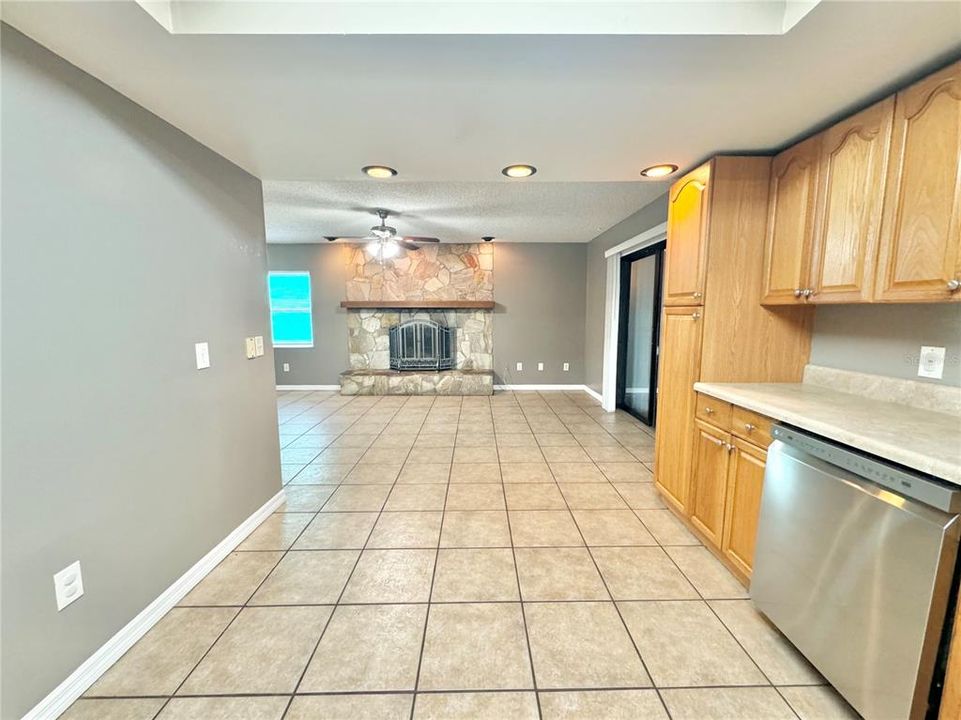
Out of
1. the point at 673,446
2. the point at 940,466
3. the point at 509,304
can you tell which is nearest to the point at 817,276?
the point at 940,466

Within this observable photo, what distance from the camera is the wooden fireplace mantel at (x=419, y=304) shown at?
583 centimetres

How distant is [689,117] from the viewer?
1.61 m

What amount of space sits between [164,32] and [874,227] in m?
2.51

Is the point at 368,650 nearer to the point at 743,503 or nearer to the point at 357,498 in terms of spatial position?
the point at 357,498

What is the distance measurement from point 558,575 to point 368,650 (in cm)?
91

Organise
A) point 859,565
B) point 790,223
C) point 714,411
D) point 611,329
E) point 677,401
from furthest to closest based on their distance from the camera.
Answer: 1. point 611,329
2. point 677,401
3. point 714,411
4. point 790,223
5. point 859,565

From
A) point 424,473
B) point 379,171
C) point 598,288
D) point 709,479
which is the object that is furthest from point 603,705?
point 598,288

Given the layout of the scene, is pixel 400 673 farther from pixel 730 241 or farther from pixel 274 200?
pixel 274 200

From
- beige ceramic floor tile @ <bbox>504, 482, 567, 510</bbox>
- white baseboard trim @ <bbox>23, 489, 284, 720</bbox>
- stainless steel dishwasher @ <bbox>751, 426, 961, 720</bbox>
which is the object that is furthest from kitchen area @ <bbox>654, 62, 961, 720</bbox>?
white baseboard trim @ <bbox>23, 489, 284, 720</bbox>

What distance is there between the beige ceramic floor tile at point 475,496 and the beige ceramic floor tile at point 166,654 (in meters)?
1.31

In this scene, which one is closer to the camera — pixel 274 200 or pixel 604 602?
pixel 604 602

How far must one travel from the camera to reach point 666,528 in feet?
7.43

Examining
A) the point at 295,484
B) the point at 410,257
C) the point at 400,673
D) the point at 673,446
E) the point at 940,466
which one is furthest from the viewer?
the point at 410,257

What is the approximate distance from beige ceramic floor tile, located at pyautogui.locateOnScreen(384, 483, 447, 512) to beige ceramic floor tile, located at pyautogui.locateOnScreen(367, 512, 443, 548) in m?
0.07
